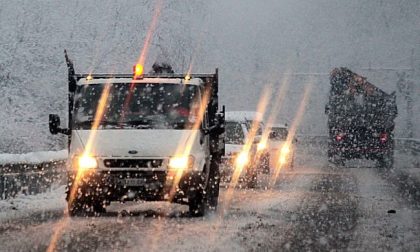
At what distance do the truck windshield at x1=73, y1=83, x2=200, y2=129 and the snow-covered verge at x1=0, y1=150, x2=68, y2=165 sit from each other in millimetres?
3937

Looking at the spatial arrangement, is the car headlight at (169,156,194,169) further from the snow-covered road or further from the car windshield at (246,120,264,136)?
the car windshield at (246,120,264,136)

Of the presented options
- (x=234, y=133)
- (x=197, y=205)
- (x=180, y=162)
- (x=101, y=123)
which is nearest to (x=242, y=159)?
(x=234, y=133)

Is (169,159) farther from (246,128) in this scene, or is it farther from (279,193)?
(246,128)

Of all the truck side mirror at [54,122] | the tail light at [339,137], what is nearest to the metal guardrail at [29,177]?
the truck side mirror at [54,122]

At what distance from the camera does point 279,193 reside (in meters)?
17.3

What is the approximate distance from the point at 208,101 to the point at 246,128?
22.6 feet

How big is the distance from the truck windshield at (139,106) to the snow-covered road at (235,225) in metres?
1.45

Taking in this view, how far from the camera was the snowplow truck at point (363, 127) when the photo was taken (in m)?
31.2

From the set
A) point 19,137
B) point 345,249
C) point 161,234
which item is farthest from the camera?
point 19,137

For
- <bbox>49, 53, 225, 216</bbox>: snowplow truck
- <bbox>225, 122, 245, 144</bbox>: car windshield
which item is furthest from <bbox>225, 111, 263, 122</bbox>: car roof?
<bbox>49, 53, 225, 216</bbox>: snowplow truck

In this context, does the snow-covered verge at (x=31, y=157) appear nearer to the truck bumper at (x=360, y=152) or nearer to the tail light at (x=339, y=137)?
the truck bumper at (x=360, y=152)

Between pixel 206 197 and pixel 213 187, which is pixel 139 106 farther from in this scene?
pixel 213 187

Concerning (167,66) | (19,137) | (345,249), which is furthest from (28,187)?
(19,137)

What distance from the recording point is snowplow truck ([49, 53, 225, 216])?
11633mm
